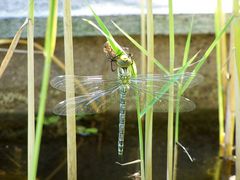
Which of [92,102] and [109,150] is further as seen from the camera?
[109,150]

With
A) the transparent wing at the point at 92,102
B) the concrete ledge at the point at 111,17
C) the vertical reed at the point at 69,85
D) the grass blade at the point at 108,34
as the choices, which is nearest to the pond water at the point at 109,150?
the transparent wing at the point at 92,102

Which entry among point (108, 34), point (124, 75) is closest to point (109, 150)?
point (124, 75)

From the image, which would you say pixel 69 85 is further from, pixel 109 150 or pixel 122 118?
pixel 109 150

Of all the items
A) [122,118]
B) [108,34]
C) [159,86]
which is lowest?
[122,118]

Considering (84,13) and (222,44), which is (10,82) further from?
(222,44)

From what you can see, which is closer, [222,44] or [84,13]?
[222,44]

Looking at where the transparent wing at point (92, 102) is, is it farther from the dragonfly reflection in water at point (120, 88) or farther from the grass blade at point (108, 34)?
the grass blade at point (108, 34)

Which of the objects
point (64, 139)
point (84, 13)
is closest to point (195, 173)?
point (64, 139)

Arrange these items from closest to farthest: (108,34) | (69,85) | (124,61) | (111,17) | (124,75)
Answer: (108,34), (69,85), (124,61), (124,75), (111,17)

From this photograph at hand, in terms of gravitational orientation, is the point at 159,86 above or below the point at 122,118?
above
